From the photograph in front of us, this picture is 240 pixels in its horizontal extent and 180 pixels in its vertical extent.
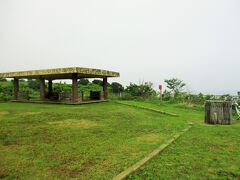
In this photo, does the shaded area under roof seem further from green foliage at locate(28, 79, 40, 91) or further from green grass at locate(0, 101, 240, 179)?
green foliage at locate(28, 79, 40, 91)

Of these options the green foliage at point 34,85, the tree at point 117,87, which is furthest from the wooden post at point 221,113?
the green foliage at point 34,85

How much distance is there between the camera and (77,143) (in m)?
4.96

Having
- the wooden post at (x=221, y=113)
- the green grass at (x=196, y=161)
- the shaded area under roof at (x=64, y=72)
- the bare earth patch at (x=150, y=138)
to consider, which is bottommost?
the green grass at (x=196, y=161)

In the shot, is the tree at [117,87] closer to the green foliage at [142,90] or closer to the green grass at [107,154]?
the green foliage at [142,90]

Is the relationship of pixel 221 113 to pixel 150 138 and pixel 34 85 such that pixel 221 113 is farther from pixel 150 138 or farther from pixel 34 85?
pixel 34 85

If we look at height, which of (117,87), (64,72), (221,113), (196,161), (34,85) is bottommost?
(196,161)

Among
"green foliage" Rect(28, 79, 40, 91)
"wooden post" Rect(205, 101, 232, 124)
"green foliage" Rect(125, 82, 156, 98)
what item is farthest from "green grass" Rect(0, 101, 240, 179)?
"green foliage" Rect(28, 79, 40, 91)

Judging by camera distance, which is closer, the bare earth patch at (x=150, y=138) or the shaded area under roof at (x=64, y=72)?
the bare earth patch at (x=150, y=138)

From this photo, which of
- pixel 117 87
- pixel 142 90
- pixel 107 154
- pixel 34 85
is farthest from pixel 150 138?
pixel 34 85

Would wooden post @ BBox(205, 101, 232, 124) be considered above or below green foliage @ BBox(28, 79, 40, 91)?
below

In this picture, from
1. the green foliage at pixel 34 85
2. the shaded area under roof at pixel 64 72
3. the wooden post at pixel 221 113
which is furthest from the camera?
the green foliage at pixel 34 85

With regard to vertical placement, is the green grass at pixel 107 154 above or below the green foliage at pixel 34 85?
below

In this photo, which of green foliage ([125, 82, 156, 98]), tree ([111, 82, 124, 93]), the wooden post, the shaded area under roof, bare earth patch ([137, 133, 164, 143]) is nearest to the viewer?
bare earth patch ([137, 133, 164, 143])

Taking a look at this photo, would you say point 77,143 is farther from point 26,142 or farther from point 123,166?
point 123,166
